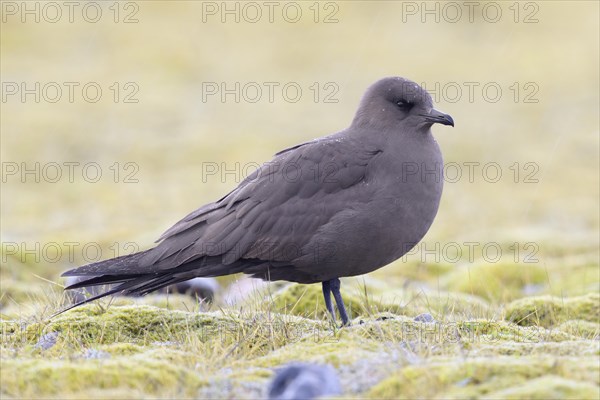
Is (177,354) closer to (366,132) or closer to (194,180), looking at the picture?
(366,132)

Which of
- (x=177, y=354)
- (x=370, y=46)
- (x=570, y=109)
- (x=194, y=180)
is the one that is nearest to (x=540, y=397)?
(x=177, y=354)

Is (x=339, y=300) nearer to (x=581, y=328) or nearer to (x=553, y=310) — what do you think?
(x=581, y=328)

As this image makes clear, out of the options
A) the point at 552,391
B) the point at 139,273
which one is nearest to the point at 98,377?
the point at 139,273

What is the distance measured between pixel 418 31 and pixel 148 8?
11.7 metres

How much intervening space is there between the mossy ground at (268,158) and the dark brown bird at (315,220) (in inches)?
12.3

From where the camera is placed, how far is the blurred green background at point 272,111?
15.4 metres

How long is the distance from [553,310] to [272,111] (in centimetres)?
2220

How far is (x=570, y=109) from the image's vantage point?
29.0m

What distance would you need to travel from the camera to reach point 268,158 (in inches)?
890
